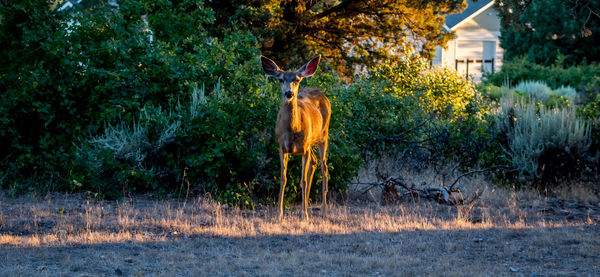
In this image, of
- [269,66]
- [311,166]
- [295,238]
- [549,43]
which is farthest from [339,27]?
[549,43]

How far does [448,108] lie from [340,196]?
6665mm

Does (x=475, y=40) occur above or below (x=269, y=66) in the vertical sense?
above

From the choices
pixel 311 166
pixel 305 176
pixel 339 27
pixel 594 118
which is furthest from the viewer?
pixel 339 27

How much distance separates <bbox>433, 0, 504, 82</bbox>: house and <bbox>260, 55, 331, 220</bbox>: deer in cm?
2455

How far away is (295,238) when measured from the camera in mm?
7949

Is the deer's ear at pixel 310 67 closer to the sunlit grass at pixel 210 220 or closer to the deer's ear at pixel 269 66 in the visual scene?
the deer's ear at pixel 269 66

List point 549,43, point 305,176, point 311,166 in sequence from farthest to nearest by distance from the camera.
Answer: point 549,43
point 311,166
point 305,176

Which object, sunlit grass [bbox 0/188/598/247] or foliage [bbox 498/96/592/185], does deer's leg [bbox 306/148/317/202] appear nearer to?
sunlit grass [bbox 0/188/598/247]

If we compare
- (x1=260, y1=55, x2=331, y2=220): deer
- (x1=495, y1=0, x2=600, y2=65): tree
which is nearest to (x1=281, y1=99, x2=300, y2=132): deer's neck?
(x1=260, y1=55, x2=331, y2=220): deer

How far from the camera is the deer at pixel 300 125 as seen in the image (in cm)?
854

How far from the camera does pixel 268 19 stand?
16953mm

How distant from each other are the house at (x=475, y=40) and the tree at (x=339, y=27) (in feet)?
45.0

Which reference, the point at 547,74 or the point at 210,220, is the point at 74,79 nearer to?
the point at 210,220

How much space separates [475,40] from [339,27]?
1831 cm
